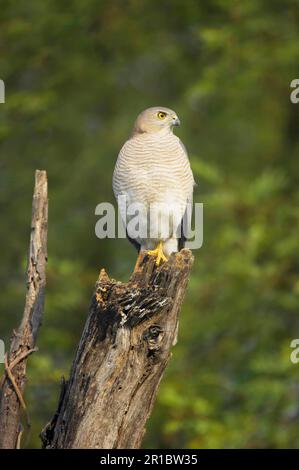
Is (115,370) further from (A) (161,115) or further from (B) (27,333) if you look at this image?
(A) (161,115)

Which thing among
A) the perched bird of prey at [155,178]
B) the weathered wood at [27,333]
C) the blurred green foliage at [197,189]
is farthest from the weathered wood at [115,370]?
the blurred green foliage at [197,189]

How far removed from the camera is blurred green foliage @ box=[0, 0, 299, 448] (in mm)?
8625

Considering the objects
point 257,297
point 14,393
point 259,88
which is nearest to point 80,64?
point 259,88

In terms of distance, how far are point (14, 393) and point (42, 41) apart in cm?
560

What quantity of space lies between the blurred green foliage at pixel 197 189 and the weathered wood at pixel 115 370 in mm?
3937

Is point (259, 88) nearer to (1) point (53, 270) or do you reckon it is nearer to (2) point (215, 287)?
(2) point (215, 287)

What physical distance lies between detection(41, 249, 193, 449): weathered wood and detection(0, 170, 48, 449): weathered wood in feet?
0.94

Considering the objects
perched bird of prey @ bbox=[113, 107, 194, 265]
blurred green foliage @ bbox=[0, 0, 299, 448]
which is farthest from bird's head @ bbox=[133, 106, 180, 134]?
blurred green foliage @ bbox=[0, 0, 299, 448]

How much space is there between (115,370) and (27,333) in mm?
678

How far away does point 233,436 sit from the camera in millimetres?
8328

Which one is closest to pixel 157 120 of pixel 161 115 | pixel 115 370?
pixel 161 115

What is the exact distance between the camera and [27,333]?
4316mm

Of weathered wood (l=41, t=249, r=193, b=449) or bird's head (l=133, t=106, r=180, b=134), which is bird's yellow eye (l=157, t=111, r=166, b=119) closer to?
bird's head (l=133, t=106, r=180, b=134)

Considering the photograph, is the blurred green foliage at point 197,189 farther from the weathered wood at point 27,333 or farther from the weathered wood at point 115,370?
the weathered wood at point 115,370
